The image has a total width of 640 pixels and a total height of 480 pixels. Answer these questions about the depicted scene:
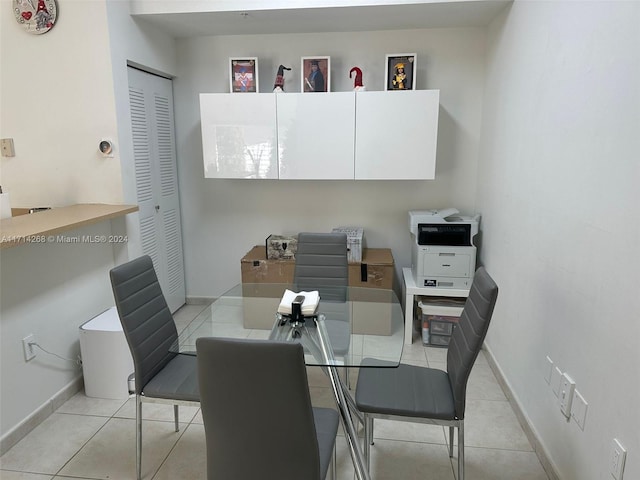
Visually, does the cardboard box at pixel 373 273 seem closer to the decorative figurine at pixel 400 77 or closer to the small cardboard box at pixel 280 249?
the small cardboard box at pixel 280 249

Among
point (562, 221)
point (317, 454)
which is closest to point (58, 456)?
point (317, 454)

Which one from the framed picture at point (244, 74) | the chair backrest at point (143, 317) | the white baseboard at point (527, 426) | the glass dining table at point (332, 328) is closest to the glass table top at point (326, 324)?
the glass dining table at point (332, 328)

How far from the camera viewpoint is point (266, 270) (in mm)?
3410

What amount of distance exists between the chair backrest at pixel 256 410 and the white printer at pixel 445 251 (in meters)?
2.09

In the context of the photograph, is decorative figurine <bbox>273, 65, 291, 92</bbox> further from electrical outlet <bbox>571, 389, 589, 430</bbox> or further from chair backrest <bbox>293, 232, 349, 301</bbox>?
electrical outlet <bbox>571, 389, 589, 430</bbox>

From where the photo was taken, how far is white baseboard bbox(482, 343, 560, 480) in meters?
1.90

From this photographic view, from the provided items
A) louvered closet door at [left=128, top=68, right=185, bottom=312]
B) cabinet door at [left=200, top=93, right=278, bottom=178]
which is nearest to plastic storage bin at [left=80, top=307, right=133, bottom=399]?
louvered closet door at [left=128, top=68, right=185, bottom=312]

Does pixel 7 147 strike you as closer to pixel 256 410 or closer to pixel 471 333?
pixel 256 410

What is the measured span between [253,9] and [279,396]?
2.62 m

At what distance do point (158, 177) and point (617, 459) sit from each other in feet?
10.9

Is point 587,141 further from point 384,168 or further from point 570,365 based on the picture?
point 384,168

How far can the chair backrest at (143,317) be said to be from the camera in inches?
69.8

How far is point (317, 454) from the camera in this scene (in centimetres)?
123

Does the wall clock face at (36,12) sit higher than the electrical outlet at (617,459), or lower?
higher
